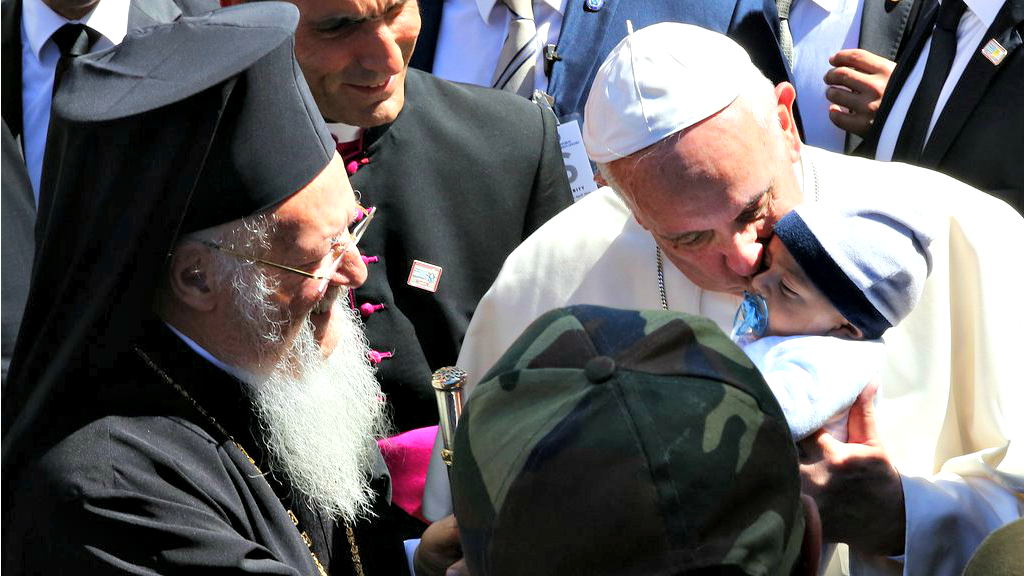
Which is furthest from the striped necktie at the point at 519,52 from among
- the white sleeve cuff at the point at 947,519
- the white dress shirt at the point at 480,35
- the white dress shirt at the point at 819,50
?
the white sleeve cuff at the point at 947,519

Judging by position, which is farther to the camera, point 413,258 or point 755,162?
point 413,258

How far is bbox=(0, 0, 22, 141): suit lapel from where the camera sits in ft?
15.8

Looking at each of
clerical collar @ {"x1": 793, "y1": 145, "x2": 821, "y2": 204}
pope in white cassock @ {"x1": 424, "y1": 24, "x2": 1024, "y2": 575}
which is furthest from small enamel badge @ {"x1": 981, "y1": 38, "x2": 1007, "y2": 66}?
clerical collar @ {"x1": 793, "y1": 145, "x2": 821, "y2": 204}

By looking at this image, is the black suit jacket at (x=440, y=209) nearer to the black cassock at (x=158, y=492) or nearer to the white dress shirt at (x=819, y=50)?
the black cassock at (x=158, y=492)

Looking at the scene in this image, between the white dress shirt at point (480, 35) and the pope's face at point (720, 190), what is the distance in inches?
66.4

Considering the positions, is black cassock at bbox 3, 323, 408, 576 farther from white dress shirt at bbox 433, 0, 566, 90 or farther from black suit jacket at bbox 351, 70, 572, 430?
white dress shirt at bbox 433, 0, 566, 90

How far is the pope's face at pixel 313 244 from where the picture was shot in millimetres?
2873

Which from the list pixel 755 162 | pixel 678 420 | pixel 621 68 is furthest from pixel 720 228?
pixel 678 420

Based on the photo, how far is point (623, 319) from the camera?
1827 mm

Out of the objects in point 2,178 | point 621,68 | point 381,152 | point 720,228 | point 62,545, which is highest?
point 621,68

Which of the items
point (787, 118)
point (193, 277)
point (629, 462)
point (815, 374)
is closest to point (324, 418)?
point (193, 277)

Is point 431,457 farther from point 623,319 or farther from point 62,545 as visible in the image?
point 623,319

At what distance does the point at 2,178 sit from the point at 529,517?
3.78 metres

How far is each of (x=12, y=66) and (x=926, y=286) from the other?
375 centimetres
